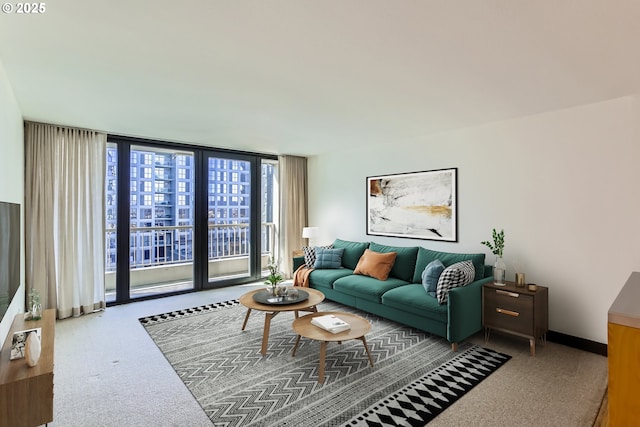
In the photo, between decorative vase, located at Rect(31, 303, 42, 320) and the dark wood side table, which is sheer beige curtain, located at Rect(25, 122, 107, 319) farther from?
the dark wood side table

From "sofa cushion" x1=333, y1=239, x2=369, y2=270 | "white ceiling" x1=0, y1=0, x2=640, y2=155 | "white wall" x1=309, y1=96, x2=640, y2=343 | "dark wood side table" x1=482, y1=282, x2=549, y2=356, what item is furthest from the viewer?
"sofa cushion" x1=333, y1=239, x2=369, y2=270

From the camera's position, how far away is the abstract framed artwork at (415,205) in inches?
164

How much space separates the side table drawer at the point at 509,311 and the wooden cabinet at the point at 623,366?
8.82 ft

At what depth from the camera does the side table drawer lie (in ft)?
9.94

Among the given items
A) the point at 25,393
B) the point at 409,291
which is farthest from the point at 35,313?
the point at 409,291

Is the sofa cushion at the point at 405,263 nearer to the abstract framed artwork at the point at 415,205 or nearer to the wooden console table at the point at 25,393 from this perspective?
the abstract framed artwork at the point at 415,205

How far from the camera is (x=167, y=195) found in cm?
529

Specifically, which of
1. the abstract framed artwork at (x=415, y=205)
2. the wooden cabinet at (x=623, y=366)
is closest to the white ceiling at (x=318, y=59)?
the abstract framed artwork at (x=415, y=205)

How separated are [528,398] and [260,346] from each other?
2299 millimetres

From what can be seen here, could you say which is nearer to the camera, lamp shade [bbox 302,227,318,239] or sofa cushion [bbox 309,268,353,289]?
sofa cushion [bbox 309,268,353,289]

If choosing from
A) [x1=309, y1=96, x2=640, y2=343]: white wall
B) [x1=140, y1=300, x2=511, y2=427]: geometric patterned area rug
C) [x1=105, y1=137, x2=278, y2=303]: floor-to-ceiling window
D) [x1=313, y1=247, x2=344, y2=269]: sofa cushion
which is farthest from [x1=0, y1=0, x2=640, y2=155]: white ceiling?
[x1=140, y1=300, x2=511, y2=427]: geometric patterned area rug

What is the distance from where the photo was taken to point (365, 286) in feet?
13.1

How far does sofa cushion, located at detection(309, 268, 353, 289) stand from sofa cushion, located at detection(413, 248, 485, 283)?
995mm

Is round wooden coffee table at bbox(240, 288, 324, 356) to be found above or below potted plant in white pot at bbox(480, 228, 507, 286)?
below
